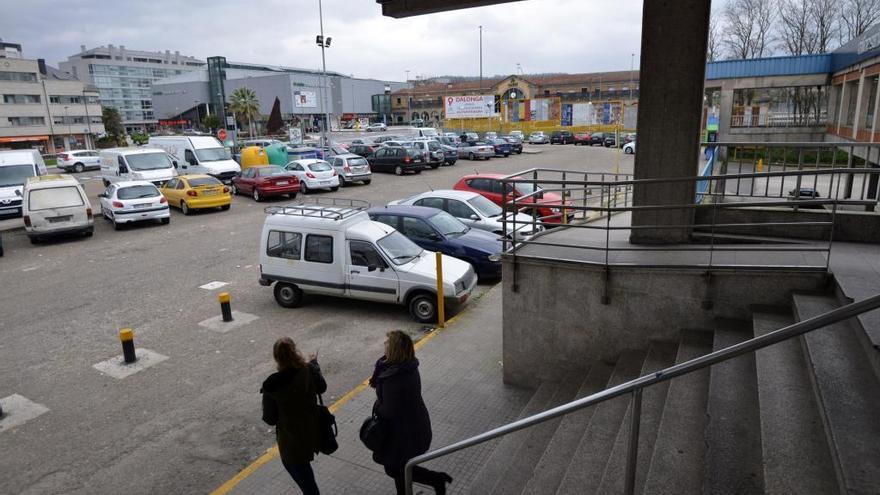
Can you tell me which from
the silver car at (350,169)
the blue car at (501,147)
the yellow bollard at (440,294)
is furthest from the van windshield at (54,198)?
the blue car at (501,147)

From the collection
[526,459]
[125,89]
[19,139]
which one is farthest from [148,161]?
[125,89]

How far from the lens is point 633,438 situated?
10.2 ft

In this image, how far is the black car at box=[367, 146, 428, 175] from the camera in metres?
30.7

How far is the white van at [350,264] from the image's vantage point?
31.1 feet

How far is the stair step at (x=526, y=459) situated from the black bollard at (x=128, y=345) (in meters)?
6.16

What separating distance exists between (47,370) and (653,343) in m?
8.42

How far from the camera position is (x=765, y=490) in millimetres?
3002

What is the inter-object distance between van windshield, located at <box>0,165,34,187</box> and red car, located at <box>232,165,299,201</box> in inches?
297

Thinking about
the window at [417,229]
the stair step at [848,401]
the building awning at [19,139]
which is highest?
the building awning at [19,139]

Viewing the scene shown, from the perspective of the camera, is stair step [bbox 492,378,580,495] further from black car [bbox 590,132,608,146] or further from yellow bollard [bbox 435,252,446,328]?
black car [bbox 590,132,608,146]

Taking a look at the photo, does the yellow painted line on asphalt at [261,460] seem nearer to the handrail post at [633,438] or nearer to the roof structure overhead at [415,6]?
the handrail post at [633,438]

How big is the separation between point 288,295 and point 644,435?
7.52 metres

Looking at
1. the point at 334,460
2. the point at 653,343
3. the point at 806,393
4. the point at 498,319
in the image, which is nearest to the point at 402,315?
the point at 498,319

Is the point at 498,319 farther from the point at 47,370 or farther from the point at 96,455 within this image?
the point at 47,370
